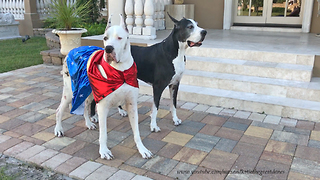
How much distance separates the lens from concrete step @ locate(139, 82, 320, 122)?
3790mm

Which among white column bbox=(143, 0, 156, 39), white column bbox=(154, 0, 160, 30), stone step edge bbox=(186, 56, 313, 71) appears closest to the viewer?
stone step edge bbox=(186, 56, 313, 71)

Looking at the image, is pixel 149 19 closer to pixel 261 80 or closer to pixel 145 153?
pixel 261 80

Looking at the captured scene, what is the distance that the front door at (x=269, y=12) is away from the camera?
7680 millimetres

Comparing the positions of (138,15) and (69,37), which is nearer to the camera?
(69,37)

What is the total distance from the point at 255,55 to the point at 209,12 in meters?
3.98

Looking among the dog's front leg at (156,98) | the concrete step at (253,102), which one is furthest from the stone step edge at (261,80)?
the dog's front leg at (156,98)

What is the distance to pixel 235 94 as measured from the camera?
436 cm

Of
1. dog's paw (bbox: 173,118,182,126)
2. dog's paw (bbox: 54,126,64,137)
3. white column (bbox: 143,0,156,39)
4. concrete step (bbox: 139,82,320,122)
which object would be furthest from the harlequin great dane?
white column (bbox: 143,0,156,39)

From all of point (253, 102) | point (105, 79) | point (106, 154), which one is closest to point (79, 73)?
point (105, 79)

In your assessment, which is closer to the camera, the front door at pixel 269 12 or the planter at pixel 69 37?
the planter at pixel 69 37

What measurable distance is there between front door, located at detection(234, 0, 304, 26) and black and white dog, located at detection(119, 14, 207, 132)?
18.8 feet

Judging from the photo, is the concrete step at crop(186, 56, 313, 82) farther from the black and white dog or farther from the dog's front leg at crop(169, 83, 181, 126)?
the black and white dog

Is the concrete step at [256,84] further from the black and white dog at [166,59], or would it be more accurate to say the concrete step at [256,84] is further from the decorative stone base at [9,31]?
the decorative stone base at [9,31]

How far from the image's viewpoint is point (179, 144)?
10.5 feet
